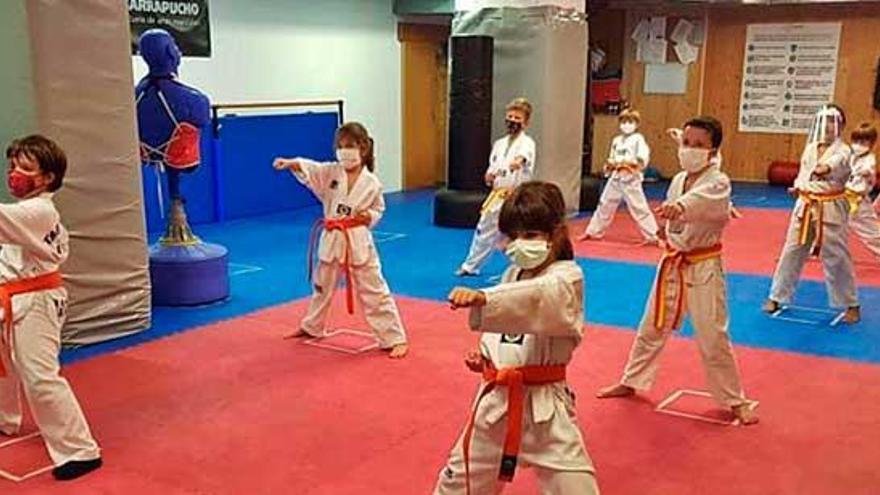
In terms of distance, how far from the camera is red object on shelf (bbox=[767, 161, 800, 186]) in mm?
12984

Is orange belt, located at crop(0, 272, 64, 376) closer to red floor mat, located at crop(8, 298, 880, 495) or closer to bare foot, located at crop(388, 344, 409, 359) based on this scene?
red floor mat, located at crop(8, 298, 880, 495)

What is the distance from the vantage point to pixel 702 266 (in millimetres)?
4062

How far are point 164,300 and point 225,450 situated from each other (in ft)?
8.68

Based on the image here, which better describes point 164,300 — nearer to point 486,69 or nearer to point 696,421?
point 696,421

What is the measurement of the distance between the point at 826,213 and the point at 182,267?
4291 millimetres

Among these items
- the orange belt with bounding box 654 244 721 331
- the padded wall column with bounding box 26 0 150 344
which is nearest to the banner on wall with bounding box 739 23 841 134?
the orange belt with bounding box 654 244 721 331

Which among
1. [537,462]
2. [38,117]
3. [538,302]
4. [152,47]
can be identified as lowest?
[537,462]

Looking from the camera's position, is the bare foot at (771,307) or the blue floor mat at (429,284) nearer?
the blue floor mat at (429,284)

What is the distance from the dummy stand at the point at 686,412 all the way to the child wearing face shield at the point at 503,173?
8.80 ft

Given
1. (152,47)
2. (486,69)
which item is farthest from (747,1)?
(152,47)

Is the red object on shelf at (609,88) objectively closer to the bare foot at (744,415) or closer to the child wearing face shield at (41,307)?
the bare foot at (744,415)

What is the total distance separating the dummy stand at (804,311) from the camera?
5.92 meters

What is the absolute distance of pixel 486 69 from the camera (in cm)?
952

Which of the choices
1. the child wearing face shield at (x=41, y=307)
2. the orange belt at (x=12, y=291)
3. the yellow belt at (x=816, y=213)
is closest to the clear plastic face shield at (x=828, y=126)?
the yellow belt at (x=816, y=213)
